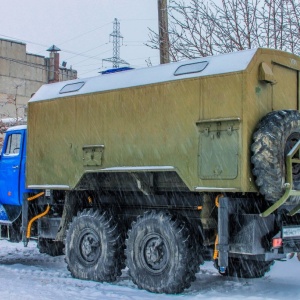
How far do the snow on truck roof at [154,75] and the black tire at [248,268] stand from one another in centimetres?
326

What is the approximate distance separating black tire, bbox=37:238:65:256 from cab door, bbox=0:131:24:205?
87 cm

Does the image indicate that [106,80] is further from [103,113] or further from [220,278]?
[220,278]

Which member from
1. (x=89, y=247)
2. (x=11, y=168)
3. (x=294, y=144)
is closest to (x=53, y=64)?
(x=11, y=168)

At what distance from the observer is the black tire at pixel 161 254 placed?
348 inches

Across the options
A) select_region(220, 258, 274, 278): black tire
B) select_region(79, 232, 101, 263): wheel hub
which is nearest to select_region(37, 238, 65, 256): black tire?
select_region(79, 232, 101, 263): wheel hub

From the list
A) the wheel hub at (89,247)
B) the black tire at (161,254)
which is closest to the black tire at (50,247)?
the wheel hub at (89,247)

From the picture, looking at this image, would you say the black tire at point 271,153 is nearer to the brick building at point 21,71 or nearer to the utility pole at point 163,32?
the utility pole at point 163,32

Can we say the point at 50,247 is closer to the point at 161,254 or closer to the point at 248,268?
the point at 161,254

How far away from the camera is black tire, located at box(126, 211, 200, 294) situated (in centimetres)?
884

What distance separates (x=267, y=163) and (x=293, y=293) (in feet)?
7.04

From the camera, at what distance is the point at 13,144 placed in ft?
39.9


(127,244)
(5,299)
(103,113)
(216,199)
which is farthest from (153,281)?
(103,113)

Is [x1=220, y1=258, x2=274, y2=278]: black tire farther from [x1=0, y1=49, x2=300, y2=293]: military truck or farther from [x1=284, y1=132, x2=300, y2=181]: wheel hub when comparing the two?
[x1=284, y1=132, x2=300, y2=181]: wheel hub

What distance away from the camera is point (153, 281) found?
9.09 metres
